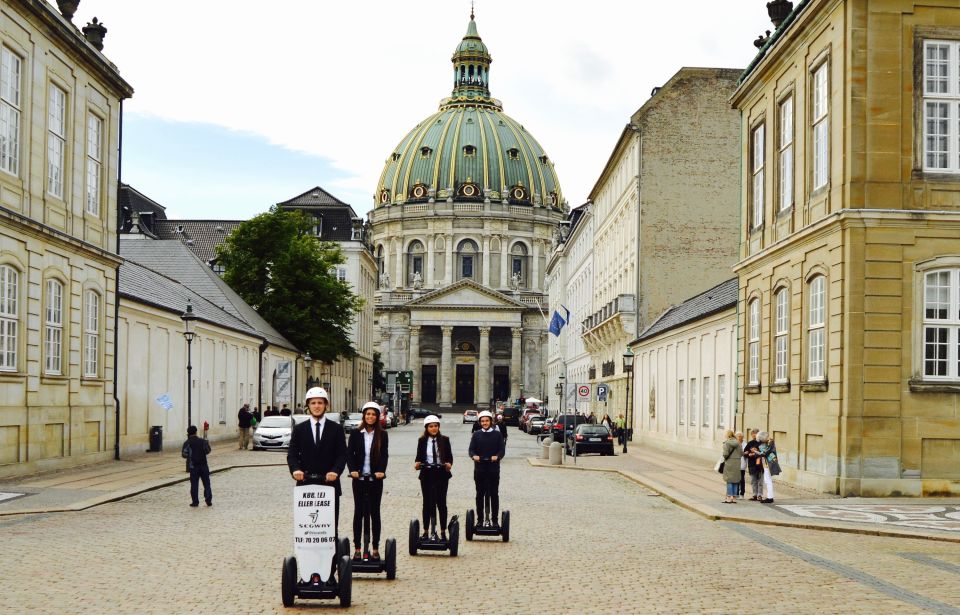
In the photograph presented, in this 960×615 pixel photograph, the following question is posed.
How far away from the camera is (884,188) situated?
22719mm

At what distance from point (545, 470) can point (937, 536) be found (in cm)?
1794

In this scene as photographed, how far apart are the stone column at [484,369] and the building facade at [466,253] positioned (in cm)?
14

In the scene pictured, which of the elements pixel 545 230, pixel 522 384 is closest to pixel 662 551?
pixel 522 384

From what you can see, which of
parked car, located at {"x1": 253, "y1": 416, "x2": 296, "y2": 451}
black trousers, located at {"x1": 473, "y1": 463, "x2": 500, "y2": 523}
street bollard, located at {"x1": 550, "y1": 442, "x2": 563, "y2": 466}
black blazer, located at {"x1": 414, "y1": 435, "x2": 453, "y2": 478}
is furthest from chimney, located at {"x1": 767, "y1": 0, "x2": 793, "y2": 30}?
parked car, located at {"x1": 253, "y1": 416, "x2": 296, "y2": 451}

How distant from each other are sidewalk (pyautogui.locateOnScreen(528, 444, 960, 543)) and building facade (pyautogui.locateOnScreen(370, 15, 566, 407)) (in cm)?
11576

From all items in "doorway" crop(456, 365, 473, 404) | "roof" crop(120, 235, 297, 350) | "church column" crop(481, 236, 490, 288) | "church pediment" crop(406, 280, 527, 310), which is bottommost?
"doorway" crop(456, 365, 473, 404)

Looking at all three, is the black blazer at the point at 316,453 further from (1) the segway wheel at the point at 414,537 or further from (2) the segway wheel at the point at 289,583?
(1) the segway wheel at the point at 414,537

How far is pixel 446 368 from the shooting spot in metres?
145

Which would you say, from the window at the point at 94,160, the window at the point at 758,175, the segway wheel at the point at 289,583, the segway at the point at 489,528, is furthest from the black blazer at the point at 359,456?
the window at the point at 94,160

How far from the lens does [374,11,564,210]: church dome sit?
162500 millimetres

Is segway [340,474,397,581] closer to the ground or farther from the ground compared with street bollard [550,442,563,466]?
farther from the ground

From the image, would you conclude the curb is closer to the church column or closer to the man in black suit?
the man in black suit

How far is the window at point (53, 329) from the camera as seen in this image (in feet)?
92.0

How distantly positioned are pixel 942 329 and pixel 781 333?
487 centimetres
